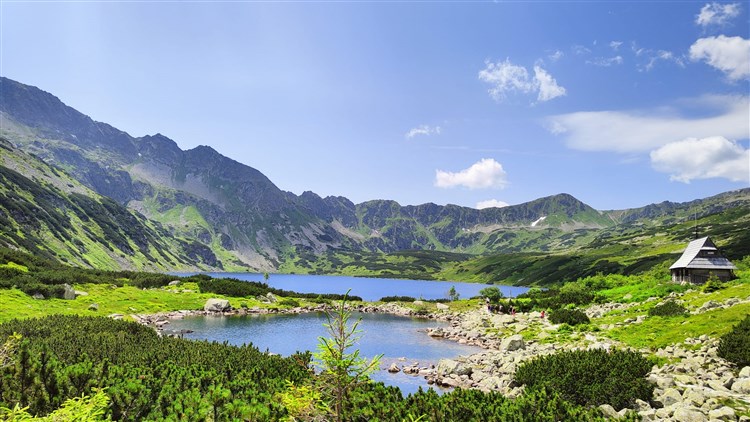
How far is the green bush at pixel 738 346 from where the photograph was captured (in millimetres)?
21484

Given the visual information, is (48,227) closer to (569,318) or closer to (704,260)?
(569,318)

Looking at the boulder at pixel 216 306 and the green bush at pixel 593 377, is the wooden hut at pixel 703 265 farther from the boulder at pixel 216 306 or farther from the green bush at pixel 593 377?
the boulder at pixel 216 306

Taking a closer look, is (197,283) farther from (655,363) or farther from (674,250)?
(674,250)

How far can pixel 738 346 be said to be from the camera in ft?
72.9

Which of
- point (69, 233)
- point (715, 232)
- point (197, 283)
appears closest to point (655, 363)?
point (197, 283)

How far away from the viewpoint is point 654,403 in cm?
1919

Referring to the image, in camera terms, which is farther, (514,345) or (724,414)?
(514,345)

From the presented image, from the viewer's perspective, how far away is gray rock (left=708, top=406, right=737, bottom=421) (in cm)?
1475

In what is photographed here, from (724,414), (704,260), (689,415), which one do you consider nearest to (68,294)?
(689,415)

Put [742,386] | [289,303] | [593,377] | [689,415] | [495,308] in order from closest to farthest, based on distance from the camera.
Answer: [689,415], [742,386], [593,377], [495,308], [289,303]

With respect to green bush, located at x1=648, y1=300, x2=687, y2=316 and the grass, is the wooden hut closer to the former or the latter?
the grass

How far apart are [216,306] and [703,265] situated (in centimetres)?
7680

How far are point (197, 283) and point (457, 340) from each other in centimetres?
6226

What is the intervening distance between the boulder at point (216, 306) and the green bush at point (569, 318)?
5273 cm
